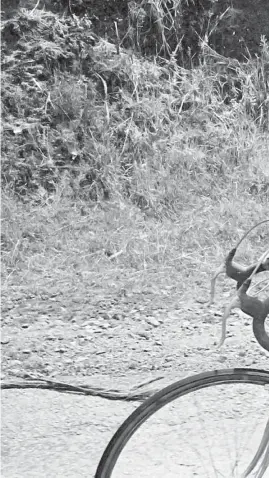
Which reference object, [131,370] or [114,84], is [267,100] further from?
[131,370]

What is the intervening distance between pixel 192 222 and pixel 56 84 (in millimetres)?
2106

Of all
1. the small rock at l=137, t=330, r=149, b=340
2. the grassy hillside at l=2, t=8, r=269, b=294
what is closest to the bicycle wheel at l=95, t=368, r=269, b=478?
the small rock at l=137, t=330, r=149, b=340

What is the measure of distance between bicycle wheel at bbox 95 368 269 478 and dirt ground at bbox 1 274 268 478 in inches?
2.9

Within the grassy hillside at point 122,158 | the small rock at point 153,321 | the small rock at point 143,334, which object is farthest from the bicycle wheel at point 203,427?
the grassy hillside at point 122,158

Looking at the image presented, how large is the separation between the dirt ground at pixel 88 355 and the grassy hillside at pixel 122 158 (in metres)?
0.33

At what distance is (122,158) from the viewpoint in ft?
25.1

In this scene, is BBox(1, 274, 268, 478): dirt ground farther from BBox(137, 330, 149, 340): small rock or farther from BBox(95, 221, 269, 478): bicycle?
BBox(95, 221, 269, 478): bicycle

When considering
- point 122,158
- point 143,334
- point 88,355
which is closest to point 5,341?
point 88,355

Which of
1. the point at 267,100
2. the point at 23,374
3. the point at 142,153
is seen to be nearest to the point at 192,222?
the point at 142,153

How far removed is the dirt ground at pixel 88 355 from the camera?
13.4 ft

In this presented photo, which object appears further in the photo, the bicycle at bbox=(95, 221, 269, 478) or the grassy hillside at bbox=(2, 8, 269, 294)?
the grassy hillside at bbox=(2, 8, 269, 294)

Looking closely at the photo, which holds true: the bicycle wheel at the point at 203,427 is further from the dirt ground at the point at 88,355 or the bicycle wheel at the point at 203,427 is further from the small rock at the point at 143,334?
the small rock at the point at 143,334

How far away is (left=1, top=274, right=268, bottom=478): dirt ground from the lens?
13.4 ft

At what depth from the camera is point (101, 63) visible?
324 inches
